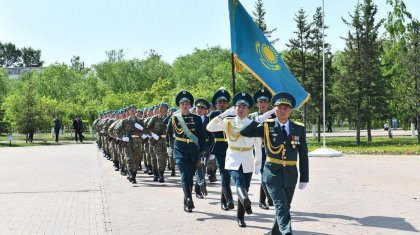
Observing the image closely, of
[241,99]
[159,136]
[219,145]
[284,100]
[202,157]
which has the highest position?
[241,99]

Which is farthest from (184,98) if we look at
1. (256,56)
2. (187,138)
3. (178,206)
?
(256,56)

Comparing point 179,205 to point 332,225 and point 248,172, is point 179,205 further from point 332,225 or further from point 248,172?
point 332,225

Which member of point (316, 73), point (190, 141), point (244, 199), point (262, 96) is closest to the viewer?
point (244, 199)

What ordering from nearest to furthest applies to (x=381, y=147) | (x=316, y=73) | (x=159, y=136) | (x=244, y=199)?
(x=244, y=199), (x=159, y=136), (x=381, y=147), (x=316, y=73)

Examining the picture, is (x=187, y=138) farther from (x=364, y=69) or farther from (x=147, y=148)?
(x=364, y=69)

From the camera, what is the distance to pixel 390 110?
39.0 meters

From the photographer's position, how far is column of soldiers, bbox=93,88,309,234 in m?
6.31

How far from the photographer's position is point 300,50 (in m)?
44.4

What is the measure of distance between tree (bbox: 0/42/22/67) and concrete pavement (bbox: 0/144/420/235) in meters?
155

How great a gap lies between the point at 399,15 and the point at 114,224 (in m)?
9.52

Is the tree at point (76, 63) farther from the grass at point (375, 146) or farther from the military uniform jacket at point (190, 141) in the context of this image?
the military uniform jacket at point (190, 141)

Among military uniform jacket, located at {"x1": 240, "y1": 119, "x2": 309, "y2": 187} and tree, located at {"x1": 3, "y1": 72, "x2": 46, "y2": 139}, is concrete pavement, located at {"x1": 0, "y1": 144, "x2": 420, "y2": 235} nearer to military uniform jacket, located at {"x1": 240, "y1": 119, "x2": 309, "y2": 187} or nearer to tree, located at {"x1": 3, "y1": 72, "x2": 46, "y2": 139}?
military uniform jacket, located at {"x1": 240, "y1": 119, "x2": 309, "y2": 187}

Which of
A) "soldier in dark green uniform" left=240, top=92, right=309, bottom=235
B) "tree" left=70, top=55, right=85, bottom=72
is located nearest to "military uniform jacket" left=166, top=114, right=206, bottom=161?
"soldier in dark green uniform" left=240, top=92, right=309, bottom=235

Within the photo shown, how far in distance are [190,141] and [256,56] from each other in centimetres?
285
